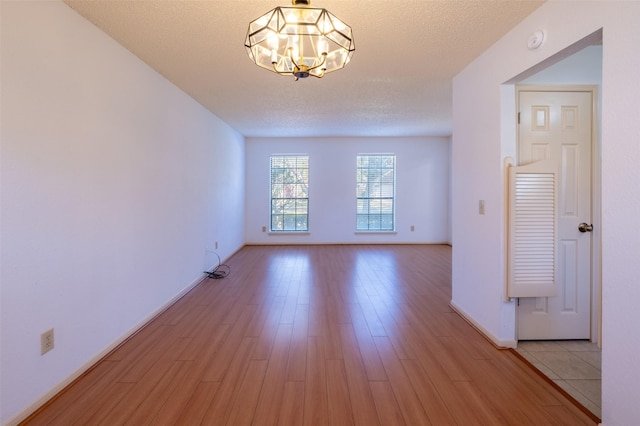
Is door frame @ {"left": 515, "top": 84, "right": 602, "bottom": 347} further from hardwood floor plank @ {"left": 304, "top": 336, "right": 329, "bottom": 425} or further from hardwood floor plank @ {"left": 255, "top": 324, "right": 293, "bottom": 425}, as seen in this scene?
hardwood floor plank @ {"left": 255, "top": 324, "right": 293, "bottom": 425}

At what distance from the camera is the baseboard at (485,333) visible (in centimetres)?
240

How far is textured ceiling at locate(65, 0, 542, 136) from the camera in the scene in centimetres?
199

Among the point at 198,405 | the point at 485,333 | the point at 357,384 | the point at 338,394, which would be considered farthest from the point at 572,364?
the point at 198,405

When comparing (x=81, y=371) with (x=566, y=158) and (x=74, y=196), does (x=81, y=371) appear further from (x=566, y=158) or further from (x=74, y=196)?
(x=566, y=158)

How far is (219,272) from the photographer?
465cm

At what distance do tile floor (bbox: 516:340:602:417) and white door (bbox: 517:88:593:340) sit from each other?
31 centimetres

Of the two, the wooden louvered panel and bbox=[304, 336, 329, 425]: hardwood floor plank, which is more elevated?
the wooden louvered panel

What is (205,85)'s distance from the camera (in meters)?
3.47

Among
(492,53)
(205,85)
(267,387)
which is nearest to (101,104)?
(205,85)

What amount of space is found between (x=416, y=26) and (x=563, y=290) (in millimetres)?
2383

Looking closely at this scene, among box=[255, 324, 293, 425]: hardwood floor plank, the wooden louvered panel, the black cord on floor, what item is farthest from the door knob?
the black cord on floor

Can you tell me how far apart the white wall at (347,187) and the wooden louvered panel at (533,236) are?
483cm

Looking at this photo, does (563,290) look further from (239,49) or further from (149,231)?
(149,231)

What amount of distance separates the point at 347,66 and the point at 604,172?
222 centimetres
